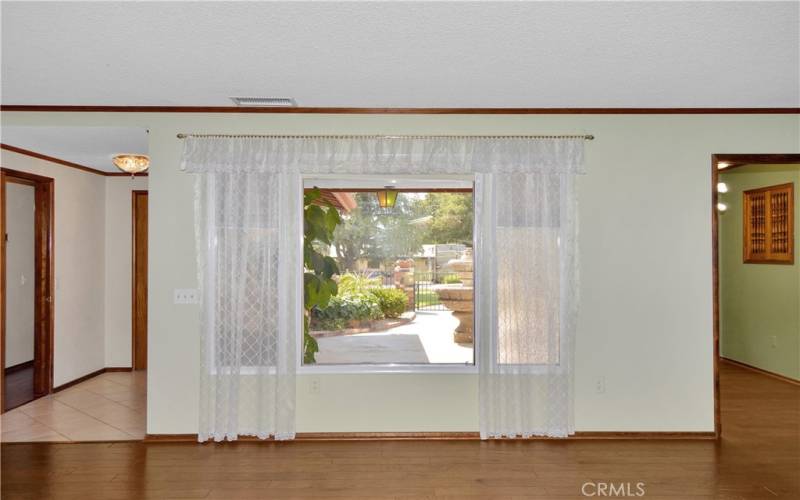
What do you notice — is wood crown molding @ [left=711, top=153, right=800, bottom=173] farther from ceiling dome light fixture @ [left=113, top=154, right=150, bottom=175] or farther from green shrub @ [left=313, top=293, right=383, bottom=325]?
ceiling dome light fixture @ [left=113, top=154, right=150, bottom=175]

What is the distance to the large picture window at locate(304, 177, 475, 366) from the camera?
4047mm

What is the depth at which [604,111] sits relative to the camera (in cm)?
388

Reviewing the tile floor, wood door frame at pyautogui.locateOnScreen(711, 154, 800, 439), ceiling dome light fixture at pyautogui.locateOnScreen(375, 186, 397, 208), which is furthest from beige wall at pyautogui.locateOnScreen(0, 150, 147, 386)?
wood door frame at pyautogui.locateOnScreen(711, 154, 800, 439)

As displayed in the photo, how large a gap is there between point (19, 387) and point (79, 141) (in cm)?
284

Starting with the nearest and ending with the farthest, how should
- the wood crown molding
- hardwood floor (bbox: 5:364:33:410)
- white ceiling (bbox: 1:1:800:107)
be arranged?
white ceiling (bbox: 1:1:800:107), the wood crown molding, hardwood floor (bbox: 5:364:33:410)

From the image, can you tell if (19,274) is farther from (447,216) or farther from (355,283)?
(447,216)

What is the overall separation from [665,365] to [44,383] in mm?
5707

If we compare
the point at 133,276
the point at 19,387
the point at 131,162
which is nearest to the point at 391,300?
the point at 131,162

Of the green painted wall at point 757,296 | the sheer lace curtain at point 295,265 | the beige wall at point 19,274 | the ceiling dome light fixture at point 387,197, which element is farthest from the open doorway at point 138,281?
the green painted wall at point 757,296

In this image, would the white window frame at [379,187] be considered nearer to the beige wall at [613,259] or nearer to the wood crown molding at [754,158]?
the beige wall at [613,259]

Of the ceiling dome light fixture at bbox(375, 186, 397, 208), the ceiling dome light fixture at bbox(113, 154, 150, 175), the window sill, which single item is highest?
the ceiling dome light fixture at bbox(113, 154, 150, 175)

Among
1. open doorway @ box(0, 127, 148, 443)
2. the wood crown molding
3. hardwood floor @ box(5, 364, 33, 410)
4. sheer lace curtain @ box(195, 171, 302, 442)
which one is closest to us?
sheer lace curtain @ box(195, 171, 302, 442)

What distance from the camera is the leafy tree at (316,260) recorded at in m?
4.04

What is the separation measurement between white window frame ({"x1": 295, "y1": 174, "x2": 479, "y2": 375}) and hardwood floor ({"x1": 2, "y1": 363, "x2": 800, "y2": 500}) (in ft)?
1.70
